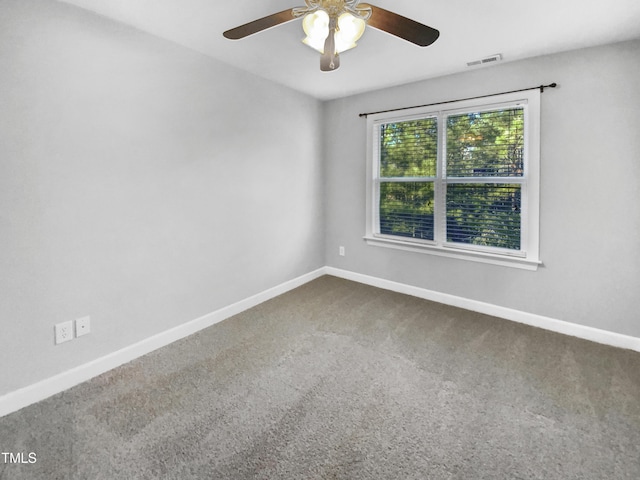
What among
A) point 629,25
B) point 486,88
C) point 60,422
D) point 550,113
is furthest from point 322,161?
point 60,422

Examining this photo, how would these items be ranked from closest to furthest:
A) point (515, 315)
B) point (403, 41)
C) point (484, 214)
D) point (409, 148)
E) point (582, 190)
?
point (403, 41)
point (582, 190)
point (515, 315)
point (484, 214)
point (409, 148)

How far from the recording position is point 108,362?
2.21 meters

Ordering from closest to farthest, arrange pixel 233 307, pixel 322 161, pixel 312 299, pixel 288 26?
pixel 288 26, pixel 233 307, pixel 312 299, pixel 322 161

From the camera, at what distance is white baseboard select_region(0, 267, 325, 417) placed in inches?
71.8

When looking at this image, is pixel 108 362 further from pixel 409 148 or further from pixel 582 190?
pixel 582 190

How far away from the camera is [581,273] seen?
2656 millimetres

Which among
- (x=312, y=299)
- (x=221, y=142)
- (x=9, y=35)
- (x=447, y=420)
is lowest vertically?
(x=447, y=420)

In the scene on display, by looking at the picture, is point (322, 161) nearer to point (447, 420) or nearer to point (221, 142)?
point (221, 142)

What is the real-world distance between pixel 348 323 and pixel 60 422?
6.77 ft

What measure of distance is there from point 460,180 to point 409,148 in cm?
69

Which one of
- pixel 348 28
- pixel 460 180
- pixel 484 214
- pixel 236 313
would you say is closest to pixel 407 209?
pixel 460 180

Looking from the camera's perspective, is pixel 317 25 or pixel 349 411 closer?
pixel 317 25

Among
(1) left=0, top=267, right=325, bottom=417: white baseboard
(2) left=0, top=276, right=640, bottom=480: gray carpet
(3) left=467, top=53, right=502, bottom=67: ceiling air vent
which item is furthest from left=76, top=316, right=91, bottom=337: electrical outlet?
(3) left=467, top=53, right=502, bottom=67: ceiling air vent

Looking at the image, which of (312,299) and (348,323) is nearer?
(348,323)
